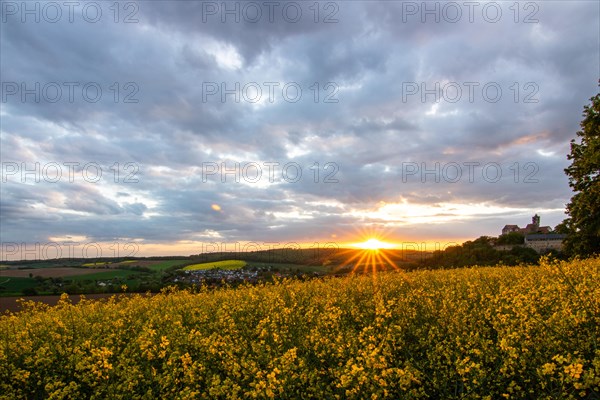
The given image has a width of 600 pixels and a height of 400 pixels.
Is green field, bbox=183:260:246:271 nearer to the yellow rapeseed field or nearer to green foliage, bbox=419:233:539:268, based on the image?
green foliage, bbox=419:233:539:268

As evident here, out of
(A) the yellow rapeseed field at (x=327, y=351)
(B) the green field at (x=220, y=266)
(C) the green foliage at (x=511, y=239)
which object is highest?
(A) the yellow rapeseed field at (x=327, y=351)

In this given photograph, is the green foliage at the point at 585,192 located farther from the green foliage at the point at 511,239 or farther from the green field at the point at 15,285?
the green foliage at the point at 511,239

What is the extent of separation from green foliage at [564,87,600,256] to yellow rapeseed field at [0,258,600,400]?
70.3 ft

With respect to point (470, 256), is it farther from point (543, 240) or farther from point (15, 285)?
point (543, 240)

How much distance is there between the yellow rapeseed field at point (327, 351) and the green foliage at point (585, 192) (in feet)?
70.3

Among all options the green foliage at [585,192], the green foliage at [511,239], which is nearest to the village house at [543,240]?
the green foliage at [511,239]

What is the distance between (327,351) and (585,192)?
3041cm

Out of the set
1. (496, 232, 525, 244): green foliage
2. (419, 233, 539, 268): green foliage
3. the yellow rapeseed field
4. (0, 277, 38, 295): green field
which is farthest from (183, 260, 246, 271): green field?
(496, 232, 525, 244): green foliage

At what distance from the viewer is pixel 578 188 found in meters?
29.2

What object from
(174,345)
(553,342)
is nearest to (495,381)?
(553,342)

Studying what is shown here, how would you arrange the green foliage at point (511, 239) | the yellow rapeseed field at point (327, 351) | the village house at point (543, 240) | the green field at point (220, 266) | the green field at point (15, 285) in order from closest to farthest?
the yellow rapeseed field at point (327, 351) → the green field at point (15, 285) → the green field at point (220, 266) → the green foliage at point (511, 239) → the village house at point (543, 240)

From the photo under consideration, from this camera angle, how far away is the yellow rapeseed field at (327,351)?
16.1 feet

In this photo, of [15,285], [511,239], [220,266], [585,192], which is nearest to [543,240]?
[511,239]

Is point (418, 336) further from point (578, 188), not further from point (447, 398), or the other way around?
point (578, 188)
